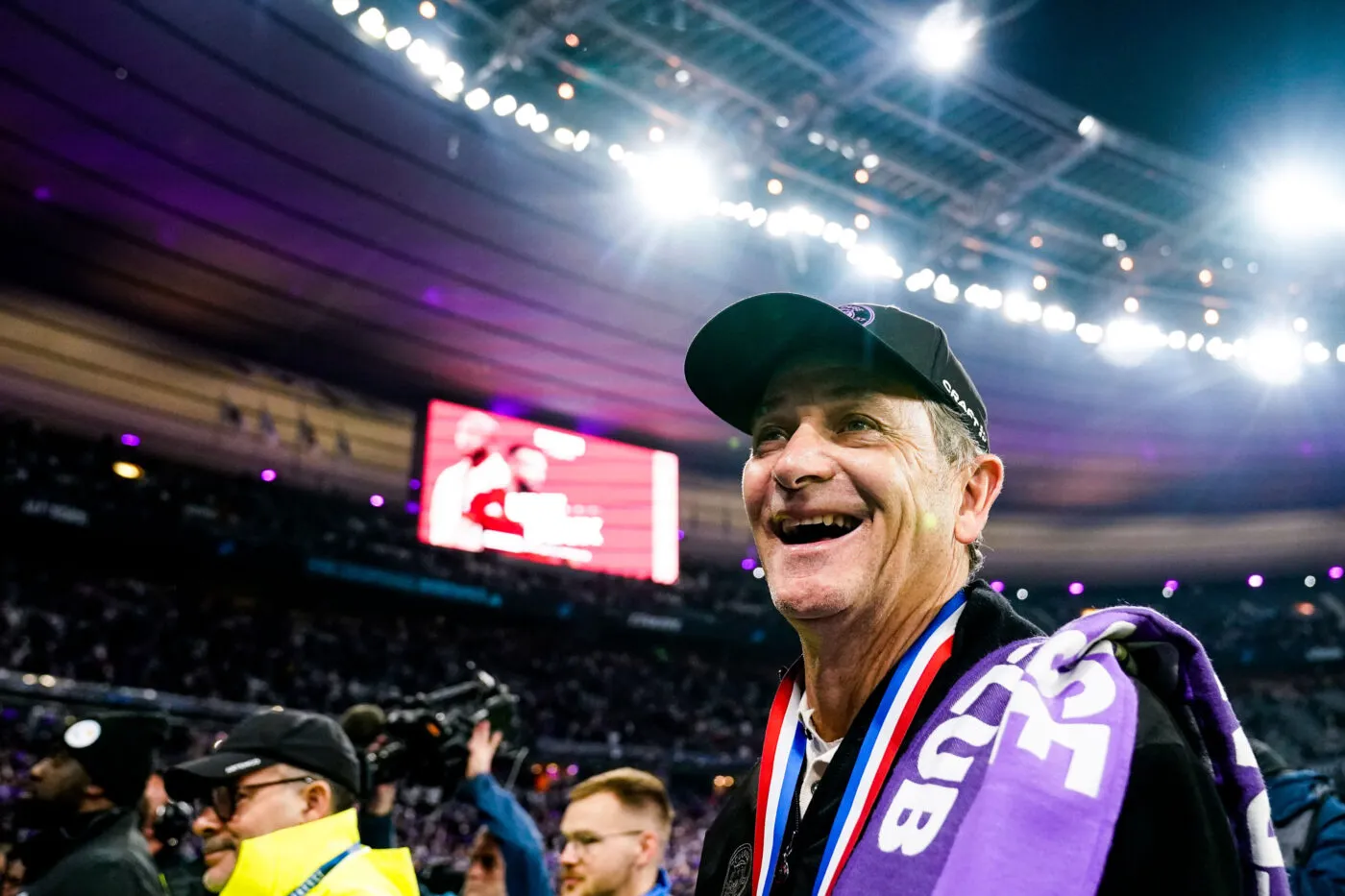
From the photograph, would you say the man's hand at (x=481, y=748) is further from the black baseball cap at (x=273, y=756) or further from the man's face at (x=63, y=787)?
the man's face at (x=63, y=787)

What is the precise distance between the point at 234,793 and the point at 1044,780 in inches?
98.0

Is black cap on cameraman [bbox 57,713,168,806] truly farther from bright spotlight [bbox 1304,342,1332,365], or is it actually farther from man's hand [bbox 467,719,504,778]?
bright spotlight [bbox 1304,342,1332,365]

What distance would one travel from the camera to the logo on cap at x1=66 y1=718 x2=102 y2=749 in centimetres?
354

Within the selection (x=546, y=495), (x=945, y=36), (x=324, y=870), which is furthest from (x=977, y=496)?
(x=546, y=495)

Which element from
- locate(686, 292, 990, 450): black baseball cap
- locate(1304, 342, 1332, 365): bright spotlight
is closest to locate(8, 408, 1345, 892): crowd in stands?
locate(1304, 342, 1332, 365): bright spotlight

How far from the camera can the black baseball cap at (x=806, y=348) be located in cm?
135

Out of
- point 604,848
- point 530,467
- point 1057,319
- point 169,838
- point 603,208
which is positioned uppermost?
point 603,208

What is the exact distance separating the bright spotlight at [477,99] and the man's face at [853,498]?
1296 cm

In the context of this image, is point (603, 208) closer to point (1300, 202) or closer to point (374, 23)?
point (374, 23)

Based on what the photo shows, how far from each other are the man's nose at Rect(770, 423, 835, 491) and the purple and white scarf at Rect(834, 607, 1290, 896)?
1.28 ft

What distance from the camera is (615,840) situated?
145 inches

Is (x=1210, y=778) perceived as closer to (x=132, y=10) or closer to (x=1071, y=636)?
(x=1071, y=636)

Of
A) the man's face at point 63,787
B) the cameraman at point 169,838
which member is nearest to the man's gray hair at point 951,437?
the man's face at point 63,787

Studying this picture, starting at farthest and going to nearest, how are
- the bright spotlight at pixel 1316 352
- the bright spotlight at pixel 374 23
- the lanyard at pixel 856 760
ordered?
the bright spotlight at pixel 1316 352, the bright spotlight at pixel 374 23, the lanyard at pixel 856 760
